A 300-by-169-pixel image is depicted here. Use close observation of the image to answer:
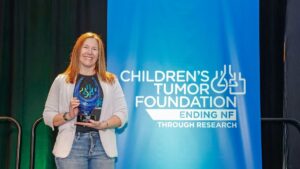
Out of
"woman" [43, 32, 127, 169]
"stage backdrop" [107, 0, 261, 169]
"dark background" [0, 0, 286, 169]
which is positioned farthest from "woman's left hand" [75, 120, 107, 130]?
"dark background" [0, 0, 286, 169]

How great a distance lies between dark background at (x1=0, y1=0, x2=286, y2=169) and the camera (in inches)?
163

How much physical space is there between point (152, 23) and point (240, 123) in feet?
3.45

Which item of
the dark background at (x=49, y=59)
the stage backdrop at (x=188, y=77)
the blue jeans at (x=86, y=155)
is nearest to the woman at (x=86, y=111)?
the blue jeans at (x=86, y=155)

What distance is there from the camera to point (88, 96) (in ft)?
11.0

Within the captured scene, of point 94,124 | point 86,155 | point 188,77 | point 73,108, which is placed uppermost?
point 188,77

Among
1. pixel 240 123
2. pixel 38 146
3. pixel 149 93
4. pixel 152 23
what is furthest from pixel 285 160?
pixel 38 146

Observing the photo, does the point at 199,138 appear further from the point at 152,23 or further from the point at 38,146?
the point at 38,146

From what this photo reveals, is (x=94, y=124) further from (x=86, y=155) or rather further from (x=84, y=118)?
(x=86, y=155)

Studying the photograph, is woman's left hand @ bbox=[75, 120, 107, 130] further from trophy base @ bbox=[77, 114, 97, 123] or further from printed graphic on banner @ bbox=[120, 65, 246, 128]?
printed graphic on banner @ bbox=[120, 65, 246, 128]

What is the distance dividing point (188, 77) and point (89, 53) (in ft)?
2.63

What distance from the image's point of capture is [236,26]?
3617 millimetres

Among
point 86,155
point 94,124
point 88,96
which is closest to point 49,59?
point 88,96

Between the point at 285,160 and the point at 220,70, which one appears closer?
the point at 220,70

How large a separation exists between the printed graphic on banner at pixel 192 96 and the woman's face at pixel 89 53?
289mm
